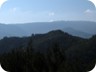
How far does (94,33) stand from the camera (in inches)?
161

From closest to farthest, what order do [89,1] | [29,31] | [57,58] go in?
[89,1] → [57,58] → [29,31]

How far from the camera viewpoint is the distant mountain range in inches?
157

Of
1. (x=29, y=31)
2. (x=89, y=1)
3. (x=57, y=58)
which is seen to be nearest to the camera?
(x=89, y=1)

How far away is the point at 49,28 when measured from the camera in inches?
168

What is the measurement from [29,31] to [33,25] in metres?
0.18

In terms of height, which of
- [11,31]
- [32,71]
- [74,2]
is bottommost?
[32,71]

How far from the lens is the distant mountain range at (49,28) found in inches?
157

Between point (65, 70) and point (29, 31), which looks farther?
point (29, 31)

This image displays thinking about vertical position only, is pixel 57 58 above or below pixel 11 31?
below

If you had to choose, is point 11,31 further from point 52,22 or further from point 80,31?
point 80,31

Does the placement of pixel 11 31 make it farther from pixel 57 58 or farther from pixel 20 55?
pixel 57 58

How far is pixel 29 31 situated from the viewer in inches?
164

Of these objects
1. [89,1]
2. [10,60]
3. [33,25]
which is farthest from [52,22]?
[10,60]

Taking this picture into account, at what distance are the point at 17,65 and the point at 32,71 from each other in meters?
0.29
